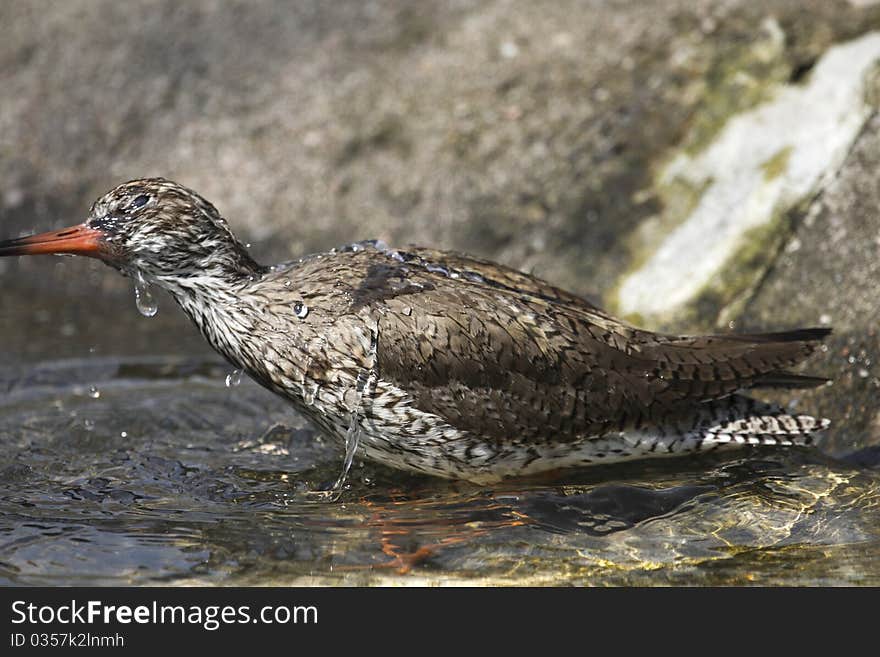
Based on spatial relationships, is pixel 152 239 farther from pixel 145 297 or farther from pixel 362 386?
pixel 362 386

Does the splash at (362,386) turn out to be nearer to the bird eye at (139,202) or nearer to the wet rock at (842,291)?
the bird eye at (139,202)

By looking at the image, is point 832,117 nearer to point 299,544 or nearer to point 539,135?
point 539,135

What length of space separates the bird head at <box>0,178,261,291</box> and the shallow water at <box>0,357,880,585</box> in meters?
1.09

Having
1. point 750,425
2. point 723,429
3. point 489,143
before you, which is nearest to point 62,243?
point 723,429

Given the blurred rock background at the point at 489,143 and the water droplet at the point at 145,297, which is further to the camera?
the blurred rock background at the point at 489,143

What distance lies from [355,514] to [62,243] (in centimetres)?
200

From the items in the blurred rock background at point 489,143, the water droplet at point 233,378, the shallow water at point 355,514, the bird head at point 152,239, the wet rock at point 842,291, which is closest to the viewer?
the shallow water at point 355,514

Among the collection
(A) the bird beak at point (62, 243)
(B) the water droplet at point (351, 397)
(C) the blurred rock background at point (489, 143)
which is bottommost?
(B) the water droplet at point (351, 397)

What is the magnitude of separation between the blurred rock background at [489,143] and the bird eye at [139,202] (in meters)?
2.34

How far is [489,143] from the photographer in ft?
29.5

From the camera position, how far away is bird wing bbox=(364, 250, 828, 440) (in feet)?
19.7

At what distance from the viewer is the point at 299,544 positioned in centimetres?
561

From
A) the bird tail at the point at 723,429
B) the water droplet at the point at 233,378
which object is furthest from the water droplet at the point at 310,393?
the bird tail at the point at 723,429

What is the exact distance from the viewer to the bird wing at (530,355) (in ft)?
19.7
